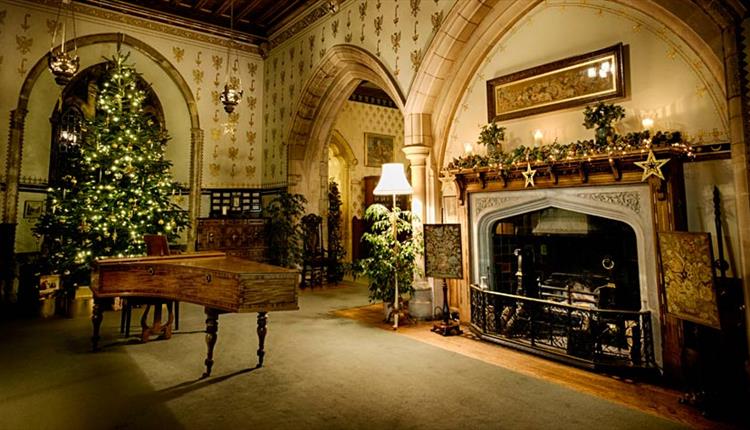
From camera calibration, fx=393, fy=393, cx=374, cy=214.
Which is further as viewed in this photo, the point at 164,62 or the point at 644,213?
the point at 164,62

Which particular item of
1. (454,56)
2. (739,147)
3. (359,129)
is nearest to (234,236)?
(359,129)

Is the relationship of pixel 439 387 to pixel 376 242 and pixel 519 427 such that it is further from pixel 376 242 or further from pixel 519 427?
pixel 376 242

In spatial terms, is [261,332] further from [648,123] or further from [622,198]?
[648,123]

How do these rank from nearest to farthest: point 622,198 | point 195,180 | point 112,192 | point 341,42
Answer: point 622,198 → point 112,192 → point 341,42 → point 195,180

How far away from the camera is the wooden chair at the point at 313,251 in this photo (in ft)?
25.0

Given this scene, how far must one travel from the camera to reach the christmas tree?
552cm

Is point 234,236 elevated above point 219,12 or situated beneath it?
situated beneath

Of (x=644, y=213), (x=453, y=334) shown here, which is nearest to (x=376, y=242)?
(x=453, y=334)

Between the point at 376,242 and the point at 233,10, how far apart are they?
6.02 metres

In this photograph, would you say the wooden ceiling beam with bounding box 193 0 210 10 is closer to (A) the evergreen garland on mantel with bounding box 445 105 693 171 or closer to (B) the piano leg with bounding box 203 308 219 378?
(A) the evergreen garland on mantel with bounding box 445 105 693 171

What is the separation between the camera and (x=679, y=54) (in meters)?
3.27

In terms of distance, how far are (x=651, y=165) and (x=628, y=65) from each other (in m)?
1.03

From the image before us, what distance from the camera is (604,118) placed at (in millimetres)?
3506

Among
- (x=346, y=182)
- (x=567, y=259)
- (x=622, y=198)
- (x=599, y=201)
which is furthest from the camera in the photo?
(x=346, y=182)
